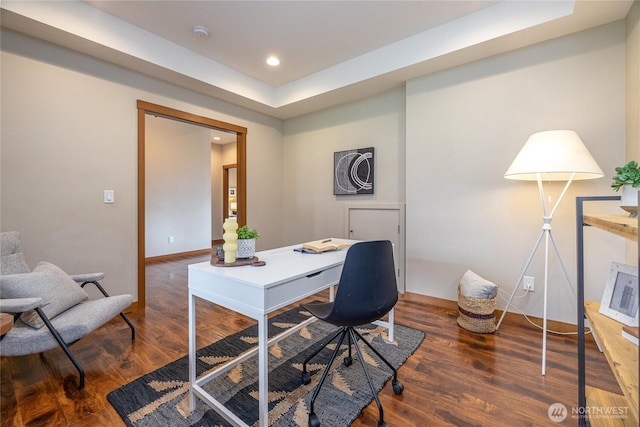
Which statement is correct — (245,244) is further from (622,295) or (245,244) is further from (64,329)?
(622,295)

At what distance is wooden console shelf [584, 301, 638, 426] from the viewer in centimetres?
75

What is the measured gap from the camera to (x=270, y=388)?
1.68 m

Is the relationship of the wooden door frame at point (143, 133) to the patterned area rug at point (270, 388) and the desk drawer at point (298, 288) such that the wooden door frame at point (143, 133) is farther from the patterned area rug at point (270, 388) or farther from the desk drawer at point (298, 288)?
the desk drawer at point (298, 288)

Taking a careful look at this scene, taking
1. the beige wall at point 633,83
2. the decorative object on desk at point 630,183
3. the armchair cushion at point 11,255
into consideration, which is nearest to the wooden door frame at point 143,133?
the armchair cushion at point 11,255

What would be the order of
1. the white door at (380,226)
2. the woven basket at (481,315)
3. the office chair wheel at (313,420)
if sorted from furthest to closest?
the white door at (380,226)
the woven basket at (481,315)
the office chair wheel at (313,420)

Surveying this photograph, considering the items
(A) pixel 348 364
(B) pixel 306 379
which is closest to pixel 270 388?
(B) pixel 306 379

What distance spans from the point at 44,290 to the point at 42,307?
4.2 inches

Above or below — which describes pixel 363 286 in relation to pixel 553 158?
below

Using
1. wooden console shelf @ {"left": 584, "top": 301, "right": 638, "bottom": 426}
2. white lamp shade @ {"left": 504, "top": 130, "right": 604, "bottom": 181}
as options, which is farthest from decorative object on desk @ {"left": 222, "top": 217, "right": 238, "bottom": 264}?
white lamp shade @ {"left": 504, "top": 130, "right": 604, "bottom": 181}

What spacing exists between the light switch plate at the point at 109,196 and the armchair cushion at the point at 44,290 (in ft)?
2.86

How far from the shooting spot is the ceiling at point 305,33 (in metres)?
2.18

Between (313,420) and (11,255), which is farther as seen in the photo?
(11,255)

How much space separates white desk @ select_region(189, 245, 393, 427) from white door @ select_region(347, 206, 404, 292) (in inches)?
71.3

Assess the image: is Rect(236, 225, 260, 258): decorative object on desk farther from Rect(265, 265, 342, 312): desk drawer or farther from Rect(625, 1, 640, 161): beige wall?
Rect(625, 1, 640, 161): beige wall
